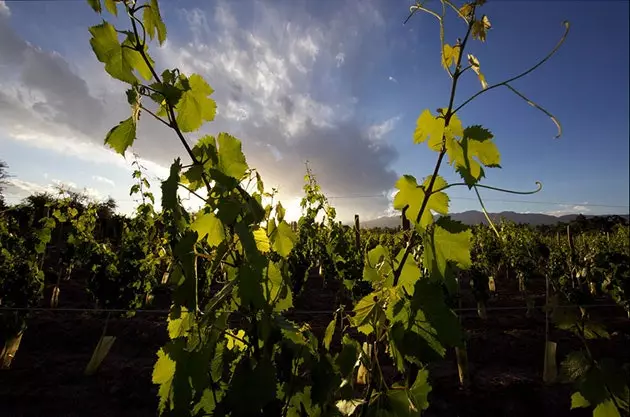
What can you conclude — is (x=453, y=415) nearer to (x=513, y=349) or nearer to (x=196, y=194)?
(x=513, y=349)

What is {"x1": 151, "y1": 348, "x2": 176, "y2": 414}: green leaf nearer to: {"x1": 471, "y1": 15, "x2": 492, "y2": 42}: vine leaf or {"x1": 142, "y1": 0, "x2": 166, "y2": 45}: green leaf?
{"x1": 142, "y1": 0, "x2": 166, "y2": 45}: green leaf

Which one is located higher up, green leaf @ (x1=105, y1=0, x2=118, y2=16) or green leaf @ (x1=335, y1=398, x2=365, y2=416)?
green leaf @ (x1=105, y1=0, x2=118, y2=16)

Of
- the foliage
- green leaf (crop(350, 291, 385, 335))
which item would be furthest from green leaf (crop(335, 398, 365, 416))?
green leaf (crop(350, 291, 385, 335))

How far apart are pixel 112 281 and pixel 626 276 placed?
11921 millimetres

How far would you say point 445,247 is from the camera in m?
1.28

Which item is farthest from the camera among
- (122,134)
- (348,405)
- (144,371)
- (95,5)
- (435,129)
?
(144,371)

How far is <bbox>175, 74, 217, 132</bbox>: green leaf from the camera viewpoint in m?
1.25

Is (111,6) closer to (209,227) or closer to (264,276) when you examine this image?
(209,227)

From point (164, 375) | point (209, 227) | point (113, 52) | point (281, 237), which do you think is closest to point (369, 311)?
point (281, 237)

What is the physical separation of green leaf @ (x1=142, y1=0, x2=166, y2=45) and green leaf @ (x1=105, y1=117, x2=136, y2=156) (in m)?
0.27

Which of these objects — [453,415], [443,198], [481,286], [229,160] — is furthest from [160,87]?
[481,286]

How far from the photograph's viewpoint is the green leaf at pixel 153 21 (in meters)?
1.11

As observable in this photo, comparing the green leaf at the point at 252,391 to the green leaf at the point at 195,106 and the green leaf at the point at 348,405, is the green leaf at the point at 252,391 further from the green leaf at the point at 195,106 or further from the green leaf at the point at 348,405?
the green leaf at the point at 195,106

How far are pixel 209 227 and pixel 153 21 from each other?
26.2 inches
